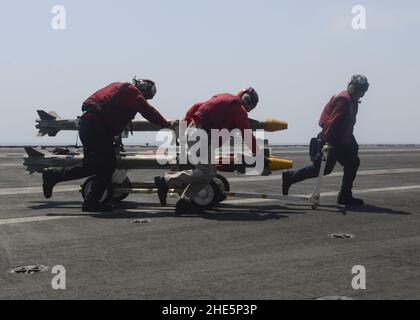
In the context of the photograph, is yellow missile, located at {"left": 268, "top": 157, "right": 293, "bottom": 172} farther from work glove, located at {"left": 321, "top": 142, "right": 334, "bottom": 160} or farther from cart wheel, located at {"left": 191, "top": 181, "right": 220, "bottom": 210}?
cart wheel, located at {"left": 191, "top": 181, "right": 220, "bottom": 210}

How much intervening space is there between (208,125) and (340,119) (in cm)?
241

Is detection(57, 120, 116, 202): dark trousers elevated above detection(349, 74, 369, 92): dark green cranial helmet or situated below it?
below

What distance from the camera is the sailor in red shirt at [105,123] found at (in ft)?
26.3

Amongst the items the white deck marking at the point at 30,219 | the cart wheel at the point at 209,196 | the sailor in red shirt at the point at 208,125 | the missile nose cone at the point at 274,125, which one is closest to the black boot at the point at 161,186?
the sailor in red shirt at the point at 208,125

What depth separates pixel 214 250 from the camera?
5438 mm

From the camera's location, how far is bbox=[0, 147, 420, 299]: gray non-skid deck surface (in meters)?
4.09

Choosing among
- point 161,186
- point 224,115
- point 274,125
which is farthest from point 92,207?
point 274,125

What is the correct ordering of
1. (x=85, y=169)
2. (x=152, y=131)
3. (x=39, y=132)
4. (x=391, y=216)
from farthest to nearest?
(x=39, y=132), (x=152, y=131), (x=85, y=169), (x=391, y=216)

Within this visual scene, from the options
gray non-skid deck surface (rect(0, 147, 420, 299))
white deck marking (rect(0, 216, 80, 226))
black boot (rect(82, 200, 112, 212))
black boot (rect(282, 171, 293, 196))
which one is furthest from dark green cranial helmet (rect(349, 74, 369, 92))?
white deck marking (rect(0, 216, 80, 226))

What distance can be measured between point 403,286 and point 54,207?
627cm

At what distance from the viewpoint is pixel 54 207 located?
343 inches

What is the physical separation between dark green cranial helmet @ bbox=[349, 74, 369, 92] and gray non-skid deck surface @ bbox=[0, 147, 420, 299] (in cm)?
207
